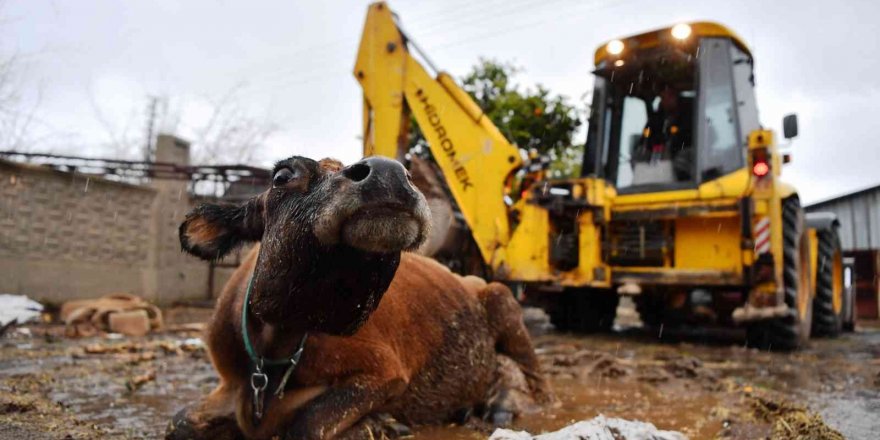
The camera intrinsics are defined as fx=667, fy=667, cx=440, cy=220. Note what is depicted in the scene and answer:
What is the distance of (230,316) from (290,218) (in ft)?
3.09

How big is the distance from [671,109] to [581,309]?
2905 millimetres

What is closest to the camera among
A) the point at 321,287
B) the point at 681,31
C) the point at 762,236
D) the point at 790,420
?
the point at 321,287

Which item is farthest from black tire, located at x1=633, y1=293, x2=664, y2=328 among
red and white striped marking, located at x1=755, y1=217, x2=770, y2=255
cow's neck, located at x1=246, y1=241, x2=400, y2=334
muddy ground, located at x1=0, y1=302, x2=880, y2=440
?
cow's neck, located at x1=246, y1=241, x2=400, y2=334

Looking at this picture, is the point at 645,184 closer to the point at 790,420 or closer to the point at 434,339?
the point at 790,420

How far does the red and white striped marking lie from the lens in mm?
6695

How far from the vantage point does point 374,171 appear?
1969mm

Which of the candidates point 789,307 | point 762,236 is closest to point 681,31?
point 762,236

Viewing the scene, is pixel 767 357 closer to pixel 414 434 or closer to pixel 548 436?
pixel 414 434

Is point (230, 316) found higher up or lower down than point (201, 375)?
higher up

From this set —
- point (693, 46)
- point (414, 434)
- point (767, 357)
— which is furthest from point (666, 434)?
point (693, 46)

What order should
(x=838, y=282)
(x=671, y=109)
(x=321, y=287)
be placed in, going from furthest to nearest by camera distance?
(x=838, y=282) → (x=671, y=109) → (x=321, y=287)

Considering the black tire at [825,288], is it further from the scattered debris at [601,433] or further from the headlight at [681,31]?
the scattered debris at [601,433]

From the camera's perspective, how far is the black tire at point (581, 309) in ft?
29.8

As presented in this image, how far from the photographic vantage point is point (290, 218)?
7.31 ft
